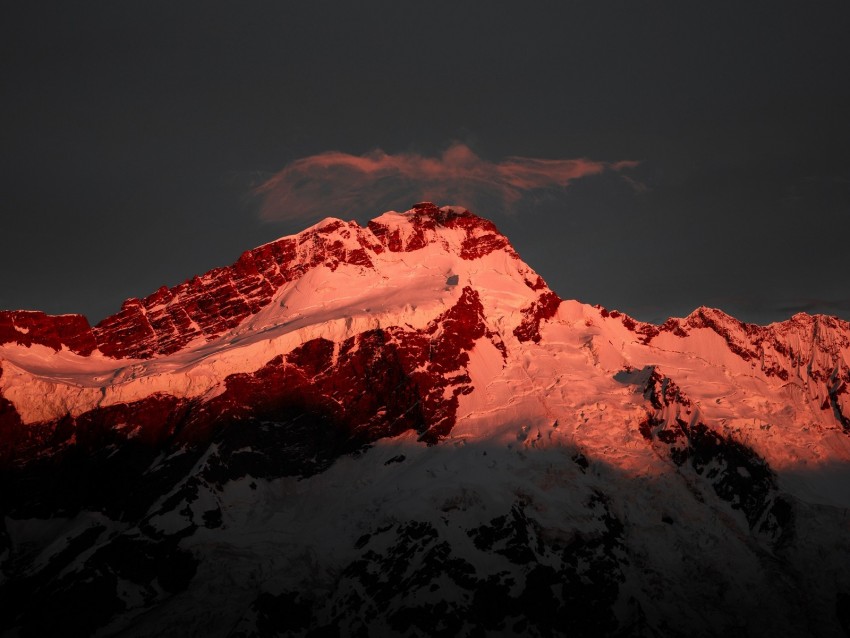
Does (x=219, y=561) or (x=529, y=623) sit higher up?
(x=219, y=561)

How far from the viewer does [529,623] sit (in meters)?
181

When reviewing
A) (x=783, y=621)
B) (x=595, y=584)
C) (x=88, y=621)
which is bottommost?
(x=783, y=621)

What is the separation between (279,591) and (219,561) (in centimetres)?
1138

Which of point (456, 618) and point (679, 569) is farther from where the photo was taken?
point (679, 569)

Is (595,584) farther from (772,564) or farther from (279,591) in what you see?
(279,591)

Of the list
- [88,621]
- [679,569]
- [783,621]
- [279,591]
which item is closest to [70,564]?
[88,621]

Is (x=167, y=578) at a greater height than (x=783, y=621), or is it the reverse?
(x=167, y=578)

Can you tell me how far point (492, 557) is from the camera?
189 m

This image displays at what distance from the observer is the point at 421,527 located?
19338cm

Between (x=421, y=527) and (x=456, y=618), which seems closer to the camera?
(x=456, y=618)

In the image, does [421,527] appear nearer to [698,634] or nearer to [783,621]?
[698,634]

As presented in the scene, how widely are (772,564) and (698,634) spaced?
2310 centimetres

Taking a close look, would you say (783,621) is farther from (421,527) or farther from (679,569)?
(421,527)

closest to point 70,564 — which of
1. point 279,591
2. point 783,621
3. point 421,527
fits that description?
point 279,591
